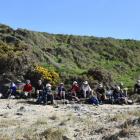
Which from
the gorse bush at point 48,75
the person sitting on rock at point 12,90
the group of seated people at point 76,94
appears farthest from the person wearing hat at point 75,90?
the gorse bush at point 48,75

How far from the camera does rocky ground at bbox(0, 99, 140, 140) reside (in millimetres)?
18031

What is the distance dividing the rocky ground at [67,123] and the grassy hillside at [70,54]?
35.8 ft

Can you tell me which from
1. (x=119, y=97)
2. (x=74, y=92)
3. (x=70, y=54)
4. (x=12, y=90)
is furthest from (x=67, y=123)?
(x=70, y=54)

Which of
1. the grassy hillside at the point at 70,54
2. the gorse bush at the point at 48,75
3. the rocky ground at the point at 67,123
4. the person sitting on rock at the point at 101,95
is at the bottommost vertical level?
the rocky ground at the point at 67,123

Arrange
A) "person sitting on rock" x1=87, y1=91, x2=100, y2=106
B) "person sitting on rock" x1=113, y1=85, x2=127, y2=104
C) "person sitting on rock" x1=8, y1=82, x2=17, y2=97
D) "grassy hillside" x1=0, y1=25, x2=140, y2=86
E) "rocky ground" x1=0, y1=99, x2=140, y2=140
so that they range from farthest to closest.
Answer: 1. "grassy hillside" x1=0, y1=25, x2=140, y2=86
2. "person sitting on rock" x1=8, y1=82, x2=17, y2=97
3. "person sitting on rock" x1=113, y1=85, x2=127, y2=104
4. "person sitting on rock" x1=87, y1=91, x2=100, y2=106
5. "rocky ground" x1=0, y1=99, x2=140, y2=140

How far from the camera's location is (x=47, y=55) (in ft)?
139

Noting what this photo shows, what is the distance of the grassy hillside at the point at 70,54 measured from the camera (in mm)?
35688

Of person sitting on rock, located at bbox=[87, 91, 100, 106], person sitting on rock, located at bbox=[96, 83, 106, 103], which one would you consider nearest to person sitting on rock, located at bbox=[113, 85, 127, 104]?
person sitting on rock, located at bbox=[96, 83, 106, 103]

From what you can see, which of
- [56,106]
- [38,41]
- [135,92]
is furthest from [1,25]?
[56,106]

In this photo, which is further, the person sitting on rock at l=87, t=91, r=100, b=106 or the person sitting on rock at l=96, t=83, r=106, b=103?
the person sitting on rock at l=96, t=83, r=106, b=103

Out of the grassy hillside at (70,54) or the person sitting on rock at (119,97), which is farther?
the grassy hillside at (70,54)

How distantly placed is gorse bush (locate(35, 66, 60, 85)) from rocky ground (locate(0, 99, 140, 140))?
338 inches

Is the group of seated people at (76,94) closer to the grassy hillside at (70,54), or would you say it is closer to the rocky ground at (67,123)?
the rocky ground at (67,123)

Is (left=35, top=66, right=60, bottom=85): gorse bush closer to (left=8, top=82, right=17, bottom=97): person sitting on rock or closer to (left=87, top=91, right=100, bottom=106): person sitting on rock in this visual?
(left=8, top=82, right=17, bottom=97): person sitting on rock
